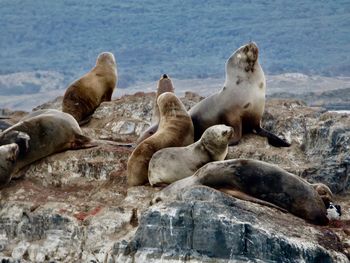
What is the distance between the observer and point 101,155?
46.5ft

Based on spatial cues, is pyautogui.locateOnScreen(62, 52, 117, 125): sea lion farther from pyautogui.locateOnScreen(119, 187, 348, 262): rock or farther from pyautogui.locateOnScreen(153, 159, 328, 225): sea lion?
pyautogui.locateOnScreen(119, 187, 348, 262): rock

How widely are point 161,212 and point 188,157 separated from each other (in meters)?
A: 1.79

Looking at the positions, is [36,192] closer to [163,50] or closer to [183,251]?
[183,251]

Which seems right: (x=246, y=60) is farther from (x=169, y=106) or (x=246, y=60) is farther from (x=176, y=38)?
(x=176, y=38)

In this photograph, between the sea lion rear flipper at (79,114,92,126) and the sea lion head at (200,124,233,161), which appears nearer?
the sea lion head at (200,124,233,161)

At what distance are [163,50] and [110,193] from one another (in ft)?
545

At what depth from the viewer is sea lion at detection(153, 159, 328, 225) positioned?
11203 millimetres

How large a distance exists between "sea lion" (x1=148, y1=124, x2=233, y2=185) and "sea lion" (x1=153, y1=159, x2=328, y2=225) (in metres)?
0.75

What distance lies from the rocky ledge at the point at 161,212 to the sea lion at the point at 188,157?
0.25 meters

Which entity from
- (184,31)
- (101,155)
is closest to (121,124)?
(101,155)

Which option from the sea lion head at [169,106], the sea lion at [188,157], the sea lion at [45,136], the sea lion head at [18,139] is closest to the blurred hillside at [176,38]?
the sea lion at [45,136]

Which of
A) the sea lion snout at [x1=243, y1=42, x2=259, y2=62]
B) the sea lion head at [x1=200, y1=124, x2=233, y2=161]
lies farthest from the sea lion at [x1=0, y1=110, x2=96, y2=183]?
the sea lion snout at [x1=243, y1=42, x2=259, y2=62]

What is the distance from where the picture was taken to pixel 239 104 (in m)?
14.6

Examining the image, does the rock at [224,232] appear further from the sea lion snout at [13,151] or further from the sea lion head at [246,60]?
the sea lion head at [246,60]
